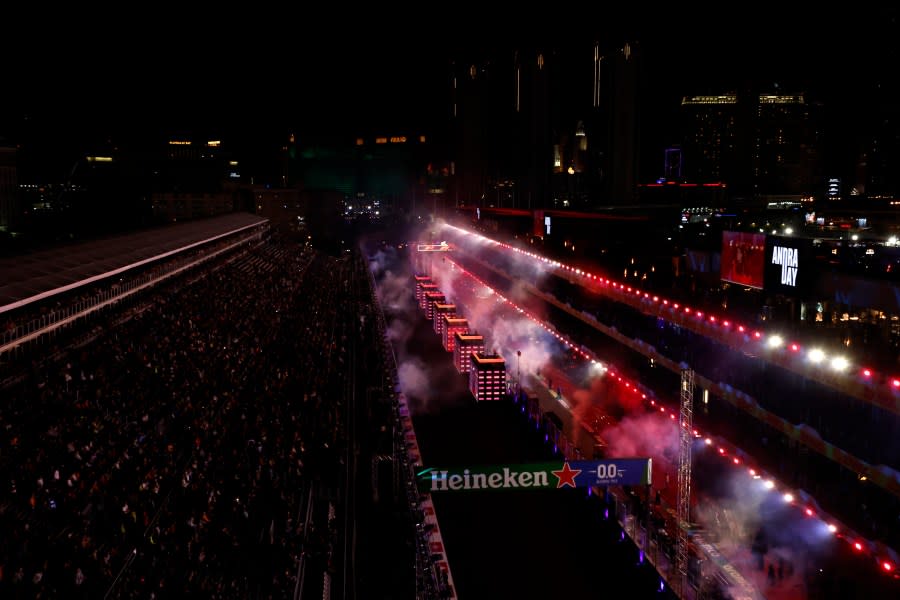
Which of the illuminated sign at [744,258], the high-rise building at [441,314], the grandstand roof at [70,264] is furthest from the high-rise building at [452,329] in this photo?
the illuminated sign at [744,258]

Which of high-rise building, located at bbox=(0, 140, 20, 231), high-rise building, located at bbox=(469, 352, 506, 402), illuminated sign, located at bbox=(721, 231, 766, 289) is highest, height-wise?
high-rise building, located at bbox=(0, 140, 20, 231)

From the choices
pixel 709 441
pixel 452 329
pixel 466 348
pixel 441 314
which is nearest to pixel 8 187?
pixel 441 314

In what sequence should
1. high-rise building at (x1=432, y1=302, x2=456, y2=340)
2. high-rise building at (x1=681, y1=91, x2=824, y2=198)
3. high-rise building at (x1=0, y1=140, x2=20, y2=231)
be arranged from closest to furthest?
high-rise building at (x1=0, y1=140, x2=20, y2=231) < high-rise building at (x1=432, y1=302, x2=456, y2=340) < high-rise building at (x1=681, y1=91, x2=824, y2=198)

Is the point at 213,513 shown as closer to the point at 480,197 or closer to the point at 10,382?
the point at 10,382

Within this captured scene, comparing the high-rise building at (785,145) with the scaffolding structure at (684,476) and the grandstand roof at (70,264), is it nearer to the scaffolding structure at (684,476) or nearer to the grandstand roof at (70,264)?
the grandstand roof at (70,264)

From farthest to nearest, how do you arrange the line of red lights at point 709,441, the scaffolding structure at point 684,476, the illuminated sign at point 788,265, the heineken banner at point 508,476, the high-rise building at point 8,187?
1. the high-rise building at point 8,187
2. the illuminated sign at point 788,265
3. the scaffolding structure at point 684,476
4. the heineken banner at point 508,476
5. the line of red lights at point 709,441

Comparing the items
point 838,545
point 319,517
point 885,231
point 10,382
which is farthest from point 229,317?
point 885,231

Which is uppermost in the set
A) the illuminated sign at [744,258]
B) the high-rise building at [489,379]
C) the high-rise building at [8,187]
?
the high-rise building at [8,187]

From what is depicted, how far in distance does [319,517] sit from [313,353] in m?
11.4

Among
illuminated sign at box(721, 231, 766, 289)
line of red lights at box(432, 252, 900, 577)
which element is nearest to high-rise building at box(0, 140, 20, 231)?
line of red lights at box(432, 252, 900, 577)

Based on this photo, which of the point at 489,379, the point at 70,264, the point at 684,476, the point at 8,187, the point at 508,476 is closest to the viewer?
the point at 508,476

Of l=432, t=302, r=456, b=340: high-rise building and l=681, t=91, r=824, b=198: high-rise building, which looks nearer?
l=432, t=302, r=456, b=340: high-rise building

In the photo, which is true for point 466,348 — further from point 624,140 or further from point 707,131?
point 707,131

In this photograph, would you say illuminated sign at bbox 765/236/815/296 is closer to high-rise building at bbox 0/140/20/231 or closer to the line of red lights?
the line of red lights
